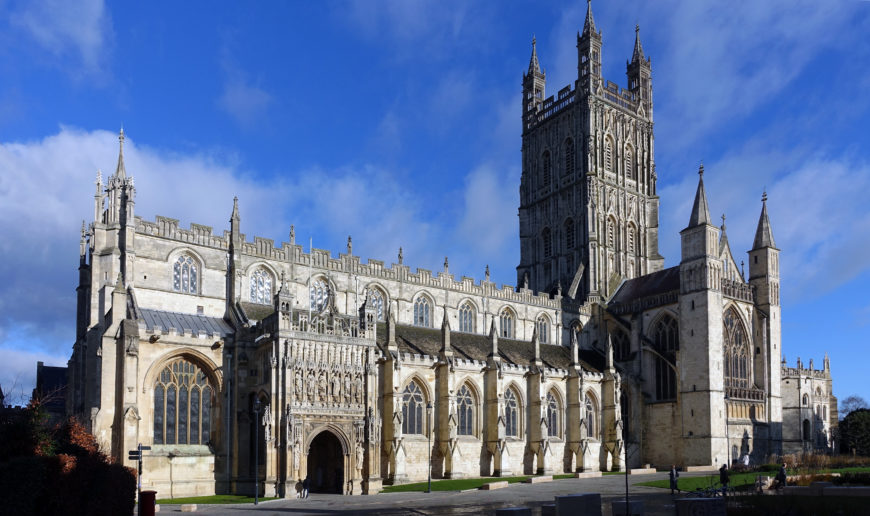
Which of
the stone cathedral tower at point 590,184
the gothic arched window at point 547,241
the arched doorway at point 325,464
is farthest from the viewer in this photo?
the gothic arched window at point 547,241

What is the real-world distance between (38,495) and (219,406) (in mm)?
20395

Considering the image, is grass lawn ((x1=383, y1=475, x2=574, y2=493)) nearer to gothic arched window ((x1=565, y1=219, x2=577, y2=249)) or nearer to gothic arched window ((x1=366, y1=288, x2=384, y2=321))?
gothic arched window ((x1=366, y1=288, x2=384, y2=321))

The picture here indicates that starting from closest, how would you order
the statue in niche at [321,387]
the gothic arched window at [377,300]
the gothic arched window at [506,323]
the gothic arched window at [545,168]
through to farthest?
the statue in niche at [321,387], the gothic arched window at [377,300], the gothic arched window at [506,323], the gothic arched window at [545,168]

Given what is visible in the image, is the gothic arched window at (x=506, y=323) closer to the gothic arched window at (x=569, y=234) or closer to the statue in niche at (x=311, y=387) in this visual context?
the gothic arched window at (x=569, y=234)

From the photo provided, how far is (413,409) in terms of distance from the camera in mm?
48125

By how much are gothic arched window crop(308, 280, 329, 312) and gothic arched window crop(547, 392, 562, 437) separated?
16.9 metres

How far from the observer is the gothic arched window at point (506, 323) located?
6141 cm

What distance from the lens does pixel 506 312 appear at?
61844 mm

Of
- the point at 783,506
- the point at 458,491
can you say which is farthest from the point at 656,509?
the point at 458,491

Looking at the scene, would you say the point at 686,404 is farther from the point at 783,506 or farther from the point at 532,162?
the point at 783,506

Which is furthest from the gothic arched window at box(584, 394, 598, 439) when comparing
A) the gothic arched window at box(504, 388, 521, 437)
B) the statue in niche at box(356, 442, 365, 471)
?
the statue in niche at box(356, 442, 365, 471)

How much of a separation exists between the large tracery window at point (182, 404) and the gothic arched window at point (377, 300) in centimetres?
1445

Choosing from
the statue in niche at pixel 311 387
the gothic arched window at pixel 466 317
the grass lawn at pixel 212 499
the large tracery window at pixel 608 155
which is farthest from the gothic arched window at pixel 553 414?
the large tracery window at pixel 608 155

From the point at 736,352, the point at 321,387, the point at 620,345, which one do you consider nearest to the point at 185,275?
the point at 321,387
